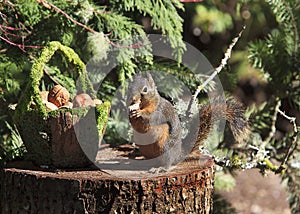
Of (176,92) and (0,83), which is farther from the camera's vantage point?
(176,92)

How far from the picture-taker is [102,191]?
1455 millimetres

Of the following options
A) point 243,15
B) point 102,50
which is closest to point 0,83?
point 102,50

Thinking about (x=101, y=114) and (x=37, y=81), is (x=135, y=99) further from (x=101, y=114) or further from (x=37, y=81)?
(x=37, y=81)

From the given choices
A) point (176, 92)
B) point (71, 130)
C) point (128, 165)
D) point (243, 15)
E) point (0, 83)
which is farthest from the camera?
point (243, 15)

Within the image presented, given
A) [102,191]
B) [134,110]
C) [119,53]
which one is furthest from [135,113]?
[119,53]

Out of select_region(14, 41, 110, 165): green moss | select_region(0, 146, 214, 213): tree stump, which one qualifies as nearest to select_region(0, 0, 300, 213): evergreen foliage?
select_region(14, 41, 110, 165): green moss

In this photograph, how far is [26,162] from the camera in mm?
1629

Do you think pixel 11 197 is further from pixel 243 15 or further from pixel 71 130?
pixel 243 15

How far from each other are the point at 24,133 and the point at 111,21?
53 cm

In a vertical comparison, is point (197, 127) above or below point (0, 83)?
below

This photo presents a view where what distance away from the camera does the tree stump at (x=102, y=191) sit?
146 centimetres

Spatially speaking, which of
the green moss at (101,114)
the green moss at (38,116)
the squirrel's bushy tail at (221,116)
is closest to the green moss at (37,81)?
the green moss at (38,116)

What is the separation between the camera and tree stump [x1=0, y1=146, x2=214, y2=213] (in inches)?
57.3

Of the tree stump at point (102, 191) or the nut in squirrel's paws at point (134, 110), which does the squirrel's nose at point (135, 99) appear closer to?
the nut in squirrel's paws at point (134, 110)
